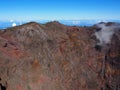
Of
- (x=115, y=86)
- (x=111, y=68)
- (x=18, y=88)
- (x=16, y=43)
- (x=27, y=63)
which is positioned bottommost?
(x=115, y=86)

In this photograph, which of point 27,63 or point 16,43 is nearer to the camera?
point 27,63

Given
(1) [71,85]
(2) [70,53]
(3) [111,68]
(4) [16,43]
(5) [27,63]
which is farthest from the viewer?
(3) [111,68]

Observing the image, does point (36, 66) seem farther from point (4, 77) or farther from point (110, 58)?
point (110, 58)

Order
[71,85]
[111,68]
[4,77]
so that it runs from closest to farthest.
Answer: [4,77], [71,85], [111,68]

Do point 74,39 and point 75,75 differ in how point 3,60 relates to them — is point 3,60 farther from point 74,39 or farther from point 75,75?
point 74,39

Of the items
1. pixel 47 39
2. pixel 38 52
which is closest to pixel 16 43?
pixel 38 52

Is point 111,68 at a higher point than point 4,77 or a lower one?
lower

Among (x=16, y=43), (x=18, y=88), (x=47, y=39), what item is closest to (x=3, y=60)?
(x=18, y=88)
